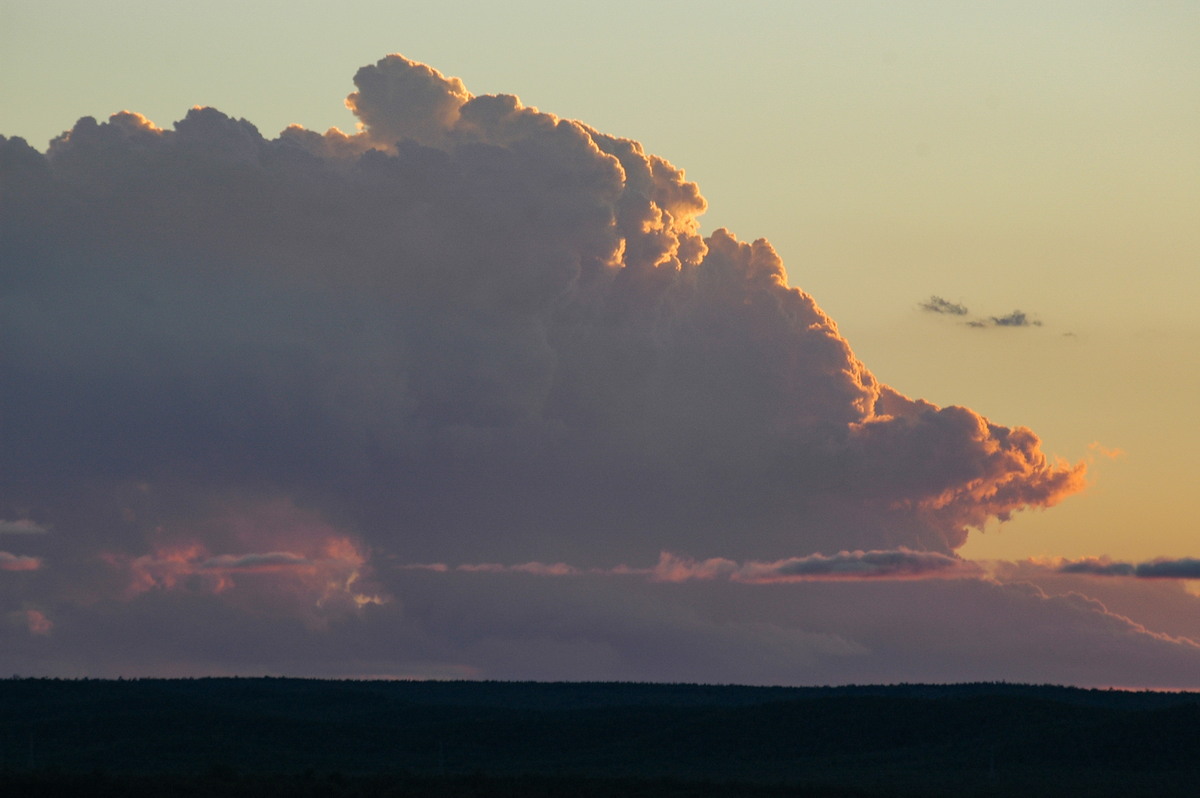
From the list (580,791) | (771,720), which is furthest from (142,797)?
(771,720)

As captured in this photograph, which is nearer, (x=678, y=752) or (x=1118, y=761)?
(x=1118, y=761)

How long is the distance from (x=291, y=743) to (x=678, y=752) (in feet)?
146

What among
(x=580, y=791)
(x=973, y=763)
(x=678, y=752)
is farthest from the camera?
(x=678, y=752)

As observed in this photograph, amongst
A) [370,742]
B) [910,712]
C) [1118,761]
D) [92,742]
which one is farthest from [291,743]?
[1118,761]

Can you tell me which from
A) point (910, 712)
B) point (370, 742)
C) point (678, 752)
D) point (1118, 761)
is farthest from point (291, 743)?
point (1118, 761)

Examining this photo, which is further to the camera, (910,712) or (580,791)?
(910,712)

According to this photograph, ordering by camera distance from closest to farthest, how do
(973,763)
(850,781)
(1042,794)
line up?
(1042,794) < (850,781) < (973,763)

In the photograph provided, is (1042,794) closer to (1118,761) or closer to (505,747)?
(1118,761)

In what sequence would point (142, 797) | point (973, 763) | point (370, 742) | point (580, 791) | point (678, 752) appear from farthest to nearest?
point (370, 742) < point (678, 752) < point (973, 763) < point (580, 791) < point (142, 797)

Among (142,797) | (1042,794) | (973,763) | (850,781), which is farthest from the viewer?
(973,763)

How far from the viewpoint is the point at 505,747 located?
637ft

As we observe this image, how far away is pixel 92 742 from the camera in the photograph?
190 metres

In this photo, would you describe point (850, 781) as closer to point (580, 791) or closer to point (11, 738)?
point (580, 791)

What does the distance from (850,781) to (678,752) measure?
1597 inches
